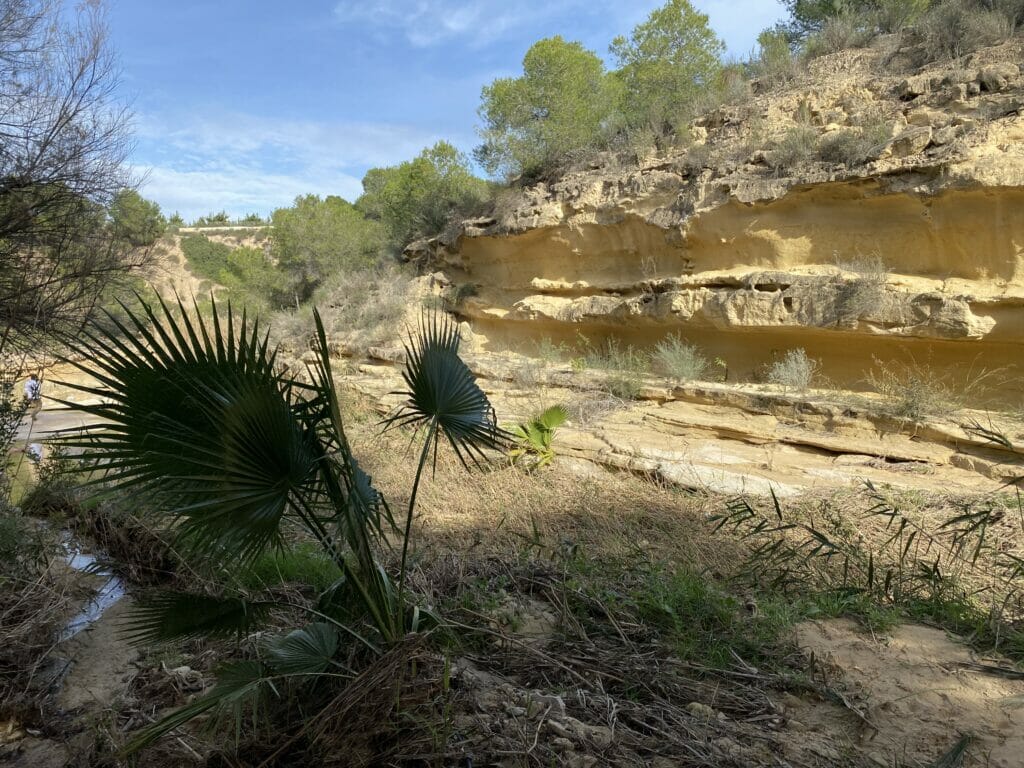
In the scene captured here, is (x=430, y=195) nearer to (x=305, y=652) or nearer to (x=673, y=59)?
(x=673, y=59)

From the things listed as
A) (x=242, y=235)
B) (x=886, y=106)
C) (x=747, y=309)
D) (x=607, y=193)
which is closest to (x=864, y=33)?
(x=886, y=106)

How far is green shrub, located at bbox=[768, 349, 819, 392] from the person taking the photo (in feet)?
27.6

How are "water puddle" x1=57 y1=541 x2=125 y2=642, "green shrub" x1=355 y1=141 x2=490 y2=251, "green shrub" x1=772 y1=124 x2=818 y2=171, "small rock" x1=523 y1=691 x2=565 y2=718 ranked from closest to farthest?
1. "small rock" x1=523 y1=691 x2=565 y2=718
2. "water puddle" x1=57 y1=541 x2=125 y2=642
3. "green shrub" x1=772 y1=124 x2=818 y2=171
4. "green shrub" x1=355 y1=141 x2=490 y2=251

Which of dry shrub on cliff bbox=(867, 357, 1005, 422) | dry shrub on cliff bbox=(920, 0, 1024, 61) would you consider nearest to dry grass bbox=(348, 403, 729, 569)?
dry shrub on cliff bbox=(867, 357, 1005, 422)

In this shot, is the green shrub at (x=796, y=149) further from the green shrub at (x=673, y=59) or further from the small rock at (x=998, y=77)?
the green shrub at (x=673, y=59)

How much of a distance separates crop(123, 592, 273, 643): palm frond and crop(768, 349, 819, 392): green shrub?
756cm

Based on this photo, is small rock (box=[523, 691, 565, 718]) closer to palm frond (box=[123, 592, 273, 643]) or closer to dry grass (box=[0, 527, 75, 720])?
palm frond (box=[123, 592, 273, 643])

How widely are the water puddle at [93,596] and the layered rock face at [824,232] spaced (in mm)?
8249

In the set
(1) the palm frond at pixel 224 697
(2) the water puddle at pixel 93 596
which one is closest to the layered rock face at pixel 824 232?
(1) the palm frond at pixel 224 697

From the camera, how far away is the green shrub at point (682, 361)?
32.0 ft

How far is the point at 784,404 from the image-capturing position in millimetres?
Answer: 7965

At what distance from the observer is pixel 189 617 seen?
2420 millimetres

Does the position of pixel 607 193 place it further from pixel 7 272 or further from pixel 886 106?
pixel 7 272

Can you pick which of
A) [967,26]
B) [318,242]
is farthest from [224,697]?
[318,242]
